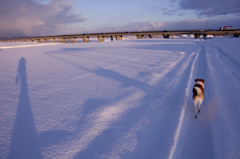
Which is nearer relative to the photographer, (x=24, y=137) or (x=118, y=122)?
(x=24, y=137)

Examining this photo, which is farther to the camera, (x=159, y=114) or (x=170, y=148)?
(x=159, y=114)

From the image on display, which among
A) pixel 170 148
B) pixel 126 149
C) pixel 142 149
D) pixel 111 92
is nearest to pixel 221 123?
pixel 170 148

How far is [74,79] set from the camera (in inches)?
285

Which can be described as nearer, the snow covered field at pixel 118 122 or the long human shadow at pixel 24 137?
the long human shadow at pixel 24 137

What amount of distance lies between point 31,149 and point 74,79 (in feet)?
15.9

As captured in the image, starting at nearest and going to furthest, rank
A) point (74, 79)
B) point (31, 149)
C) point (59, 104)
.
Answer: point (31, 149), point (59, 104), point (74, 79)

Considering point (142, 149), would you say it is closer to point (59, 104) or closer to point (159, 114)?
point (159, 114)

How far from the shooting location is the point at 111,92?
5.52 meters


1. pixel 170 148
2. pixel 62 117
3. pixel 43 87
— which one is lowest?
pixel 170 148

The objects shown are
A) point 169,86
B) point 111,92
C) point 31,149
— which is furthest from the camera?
point 169,86

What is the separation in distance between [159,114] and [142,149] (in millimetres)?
1512

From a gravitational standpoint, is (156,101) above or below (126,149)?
above

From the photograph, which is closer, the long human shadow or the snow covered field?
the long human shadow

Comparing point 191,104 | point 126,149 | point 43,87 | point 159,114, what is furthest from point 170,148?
point 43,87
